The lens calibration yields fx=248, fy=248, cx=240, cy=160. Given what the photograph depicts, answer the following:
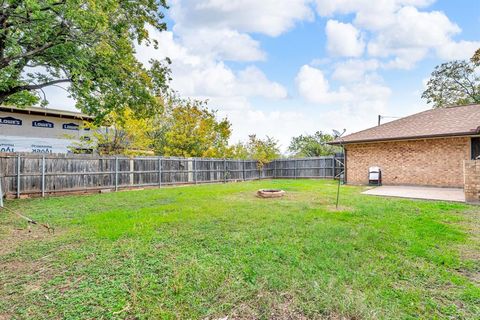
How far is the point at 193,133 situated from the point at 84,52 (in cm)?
1133

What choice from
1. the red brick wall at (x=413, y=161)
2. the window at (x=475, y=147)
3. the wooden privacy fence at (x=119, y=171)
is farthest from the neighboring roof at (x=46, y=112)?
the window at (x=475, y=147)

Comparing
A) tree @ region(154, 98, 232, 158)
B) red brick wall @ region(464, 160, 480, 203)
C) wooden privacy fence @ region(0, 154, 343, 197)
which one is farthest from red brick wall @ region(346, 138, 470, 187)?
tree @ region(154, 98, 232, 158)

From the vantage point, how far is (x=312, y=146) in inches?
851

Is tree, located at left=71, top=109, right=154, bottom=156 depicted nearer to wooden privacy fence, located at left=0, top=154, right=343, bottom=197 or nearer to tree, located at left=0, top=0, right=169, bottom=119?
wooden privacy fence, located at left=0, top=154, right=343, bottom=197

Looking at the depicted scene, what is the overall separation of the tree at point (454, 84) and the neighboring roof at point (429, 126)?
1200cm

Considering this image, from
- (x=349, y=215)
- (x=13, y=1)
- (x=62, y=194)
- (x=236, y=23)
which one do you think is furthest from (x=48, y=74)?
(x=349, y=215)

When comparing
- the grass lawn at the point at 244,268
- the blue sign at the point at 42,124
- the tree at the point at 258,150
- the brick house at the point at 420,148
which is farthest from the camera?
the tree at the point at 258,150

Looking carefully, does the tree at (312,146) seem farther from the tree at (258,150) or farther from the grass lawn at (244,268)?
the grass lawn at (244,268)

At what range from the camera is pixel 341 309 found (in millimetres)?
2127

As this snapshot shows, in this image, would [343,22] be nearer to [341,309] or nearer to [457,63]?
[341,309]

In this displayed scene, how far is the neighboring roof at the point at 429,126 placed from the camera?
10109 millimetres

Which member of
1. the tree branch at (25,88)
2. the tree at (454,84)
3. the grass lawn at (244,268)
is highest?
the tree at (454,84)

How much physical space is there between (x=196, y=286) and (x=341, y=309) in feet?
4.50

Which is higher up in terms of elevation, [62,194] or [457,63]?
[457,63]
